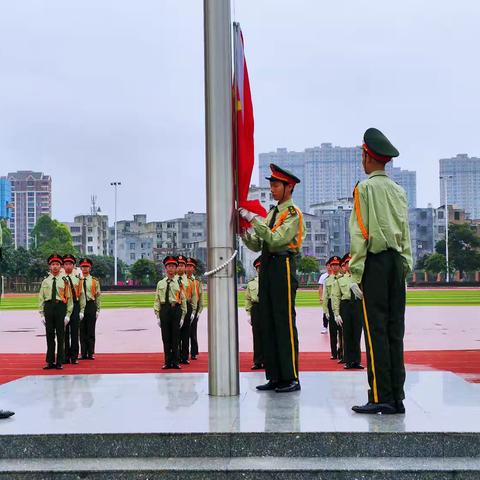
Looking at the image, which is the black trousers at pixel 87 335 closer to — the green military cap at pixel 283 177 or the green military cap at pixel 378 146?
the green military cap at pixel 283 177

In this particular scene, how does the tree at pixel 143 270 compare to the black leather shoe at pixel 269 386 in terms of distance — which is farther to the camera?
the tree at pixel 143 270

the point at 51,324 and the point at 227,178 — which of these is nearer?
the point at 227,178

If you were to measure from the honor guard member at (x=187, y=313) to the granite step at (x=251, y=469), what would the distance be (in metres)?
6.74

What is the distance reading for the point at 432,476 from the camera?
3.68 meters

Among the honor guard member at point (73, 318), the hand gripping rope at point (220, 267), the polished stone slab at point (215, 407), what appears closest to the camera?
the polished stone slab at point (215, 407)

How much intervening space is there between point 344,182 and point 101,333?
380 feet

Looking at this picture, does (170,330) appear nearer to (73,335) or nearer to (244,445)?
(73,335)

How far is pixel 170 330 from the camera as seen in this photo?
10266 millimetres

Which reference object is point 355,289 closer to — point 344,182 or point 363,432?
point 363,432

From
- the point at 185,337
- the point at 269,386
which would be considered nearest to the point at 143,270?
the point at 185,337

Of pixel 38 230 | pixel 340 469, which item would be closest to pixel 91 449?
pixel 340 469

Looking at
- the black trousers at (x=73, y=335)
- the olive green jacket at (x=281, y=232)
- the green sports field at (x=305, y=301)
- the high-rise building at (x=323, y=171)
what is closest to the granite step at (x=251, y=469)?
the olive green jacket at (x=281, y=232)

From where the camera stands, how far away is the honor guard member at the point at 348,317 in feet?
32.0

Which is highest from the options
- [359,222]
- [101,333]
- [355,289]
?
[359,222]
